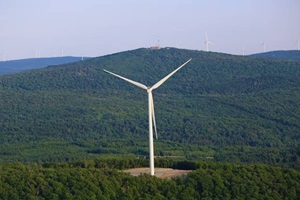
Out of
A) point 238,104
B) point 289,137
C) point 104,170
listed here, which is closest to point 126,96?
point 238,104

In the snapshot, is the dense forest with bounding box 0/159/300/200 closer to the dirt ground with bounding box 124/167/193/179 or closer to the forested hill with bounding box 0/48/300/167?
the dirt ground with bounding box 124/167/193/179

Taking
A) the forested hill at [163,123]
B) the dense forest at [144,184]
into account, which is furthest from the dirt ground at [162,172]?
the forested hill at [163,123]

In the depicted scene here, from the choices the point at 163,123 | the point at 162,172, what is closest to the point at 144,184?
the point at 162,172

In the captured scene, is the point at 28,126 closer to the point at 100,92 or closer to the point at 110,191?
the point at 100,92

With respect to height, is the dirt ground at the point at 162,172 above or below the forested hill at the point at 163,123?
above

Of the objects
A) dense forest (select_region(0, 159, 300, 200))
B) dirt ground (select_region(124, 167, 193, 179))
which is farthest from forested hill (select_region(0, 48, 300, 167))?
dense forest (select_region(0, 159, 300, 200))

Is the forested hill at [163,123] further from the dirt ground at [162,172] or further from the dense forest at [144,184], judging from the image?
the dense forest at [144,184]

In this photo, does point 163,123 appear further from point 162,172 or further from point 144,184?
point 144,184

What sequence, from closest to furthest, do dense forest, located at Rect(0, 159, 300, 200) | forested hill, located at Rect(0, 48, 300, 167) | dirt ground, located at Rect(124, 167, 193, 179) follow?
dense forest, located at Rect(0, 159, 300, 200) → dirt ground, located at Rect(124, 167, 193, 179) → forested hill, located at Rect(0, 48, 300, 167)
